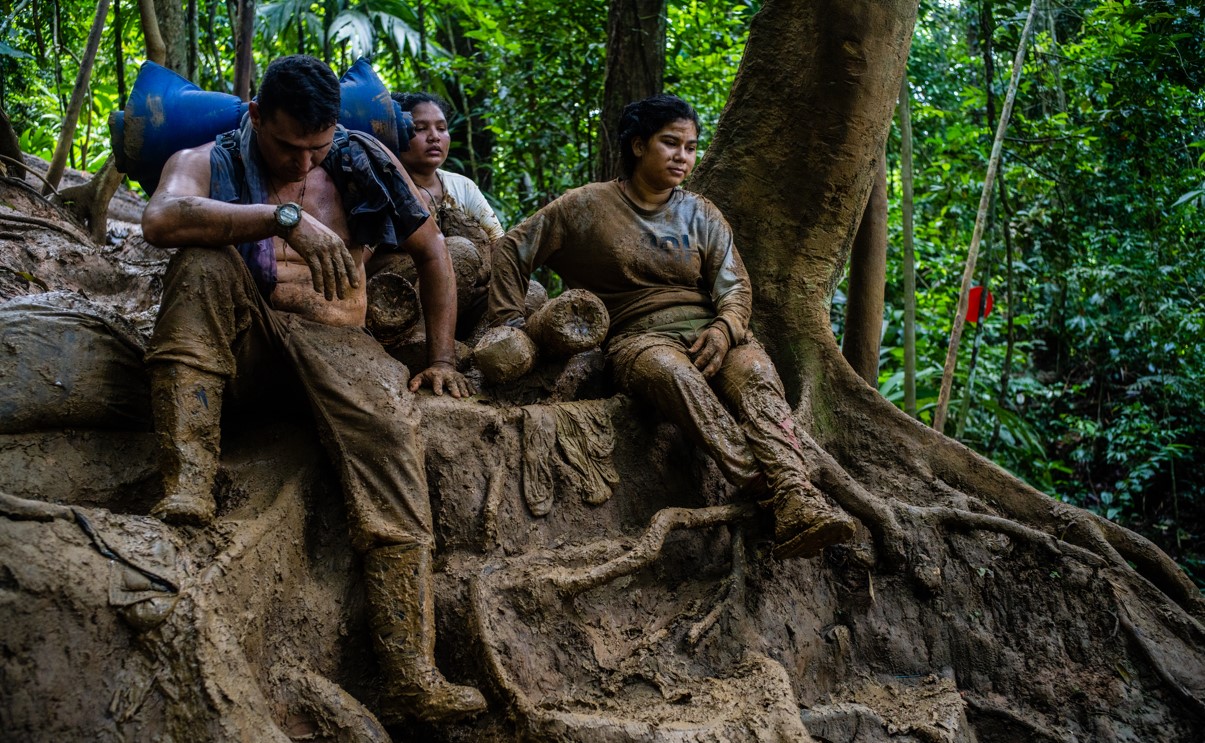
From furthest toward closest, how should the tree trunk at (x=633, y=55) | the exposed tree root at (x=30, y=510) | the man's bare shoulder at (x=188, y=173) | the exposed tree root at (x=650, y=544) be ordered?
1. the tree trunk at (x=633, y=55)
2. the exposed tree root at (x=650, y=544)
3. the man's bare shoulder at (x=188, y=173)
4. the exposed tree root at (x=30, y=510)

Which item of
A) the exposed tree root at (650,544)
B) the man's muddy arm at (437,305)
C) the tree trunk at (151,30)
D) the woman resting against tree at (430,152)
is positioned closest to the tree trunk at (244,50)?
the tree trunk at (151,30)

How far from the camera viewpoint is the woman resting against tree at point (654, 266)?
430 centimetres

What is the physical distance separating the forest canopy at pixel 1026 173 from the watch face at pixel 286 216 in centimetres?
430

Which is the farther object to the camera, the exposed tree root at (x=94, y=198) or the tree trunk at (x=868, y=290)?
the exposed tree root at (x=94, y=198)

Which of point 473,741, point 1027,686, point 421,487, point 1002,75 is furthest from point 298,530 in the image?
point 1002,75

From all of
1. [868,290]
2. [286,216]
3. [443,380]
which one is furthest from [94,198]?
[868,290]

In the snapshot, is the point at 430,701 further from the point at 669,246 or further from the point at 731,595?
the point at 669,246

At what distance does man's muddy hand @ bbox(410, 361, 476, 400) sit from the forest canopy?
359 cm

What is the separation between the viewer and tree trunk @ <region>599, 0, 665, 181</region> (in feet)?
21.3

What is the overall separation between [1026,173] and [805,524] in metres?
6.15

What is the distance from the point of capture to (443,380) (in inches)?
164

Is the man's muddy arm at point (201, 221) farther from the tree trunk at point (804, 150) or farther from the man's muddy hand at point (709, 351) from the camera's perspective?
the tree trunk at point (804, 150)

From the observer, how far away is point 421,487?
353 centimetres

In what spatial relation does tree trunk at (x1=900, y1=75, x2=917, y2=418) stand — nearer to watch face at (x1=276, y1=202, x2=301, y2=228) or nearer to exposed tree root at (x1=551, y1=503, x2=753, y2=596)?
exposed tree root at (x1=551, y1=503, x2=753, y2=596)
